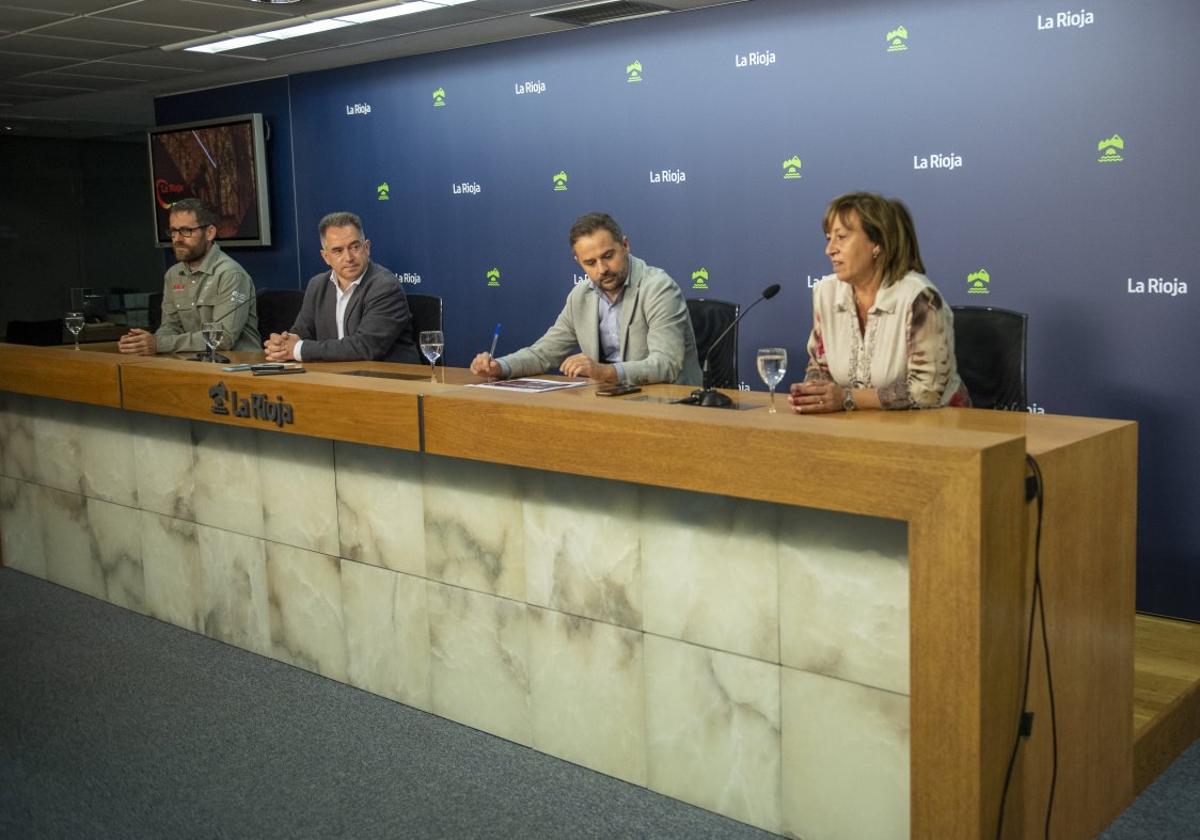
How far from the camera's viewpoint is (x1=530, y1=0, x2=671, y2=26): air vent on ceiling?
17.6ft

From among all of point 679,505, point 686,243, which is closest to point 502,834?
point 679,505

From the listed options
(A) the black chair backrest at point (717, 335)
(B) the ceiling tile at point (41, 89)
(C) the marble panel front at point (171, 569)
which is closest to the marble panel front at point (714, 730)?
(A) the black chair backrest at point (717, 335)

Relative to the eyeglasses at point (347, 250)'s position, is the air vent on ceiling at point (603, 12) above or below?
above

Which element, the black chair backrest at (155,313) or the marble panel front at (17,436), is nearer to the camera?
the marble panel front at (17,436)

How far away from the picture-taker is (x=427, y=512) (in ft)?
11.0

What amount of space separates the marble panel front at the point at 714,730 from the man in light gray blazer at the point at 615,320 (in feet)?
3.75

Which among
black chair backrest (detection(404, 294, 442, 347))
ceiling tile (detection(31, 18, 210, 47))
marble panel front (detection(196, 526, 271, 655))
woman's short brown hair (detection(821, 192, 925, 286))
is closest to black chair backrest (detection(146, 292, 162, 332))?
ceiling tile (detection(31, 18, 210, 47))

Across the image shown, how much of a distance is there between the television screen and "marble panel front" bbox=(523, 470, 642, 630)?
525 centimetres

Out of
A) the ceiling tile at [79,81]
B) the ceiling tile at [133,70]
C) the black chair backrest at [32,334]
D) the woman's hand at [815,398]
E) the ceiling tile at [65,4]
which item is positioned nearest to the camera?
the woman's hand at [815,398]

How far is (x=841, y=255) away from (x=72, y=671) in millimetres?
2624

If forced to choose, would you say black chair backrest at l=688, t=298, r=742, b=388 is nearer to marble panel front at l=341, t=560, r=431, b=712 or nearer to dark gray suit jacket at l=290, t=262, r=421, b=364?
dark gray suit jacket at l=290, t=262, r=421, b=364

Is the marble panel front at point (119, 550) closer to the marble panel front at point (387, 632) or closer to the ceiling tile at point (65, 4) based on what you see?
the marble panel front at point (387, 632)

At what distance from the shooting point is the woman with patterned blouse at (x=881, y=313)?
9.63ft

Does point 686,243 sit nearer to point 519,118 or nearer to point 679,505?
point 519,118
